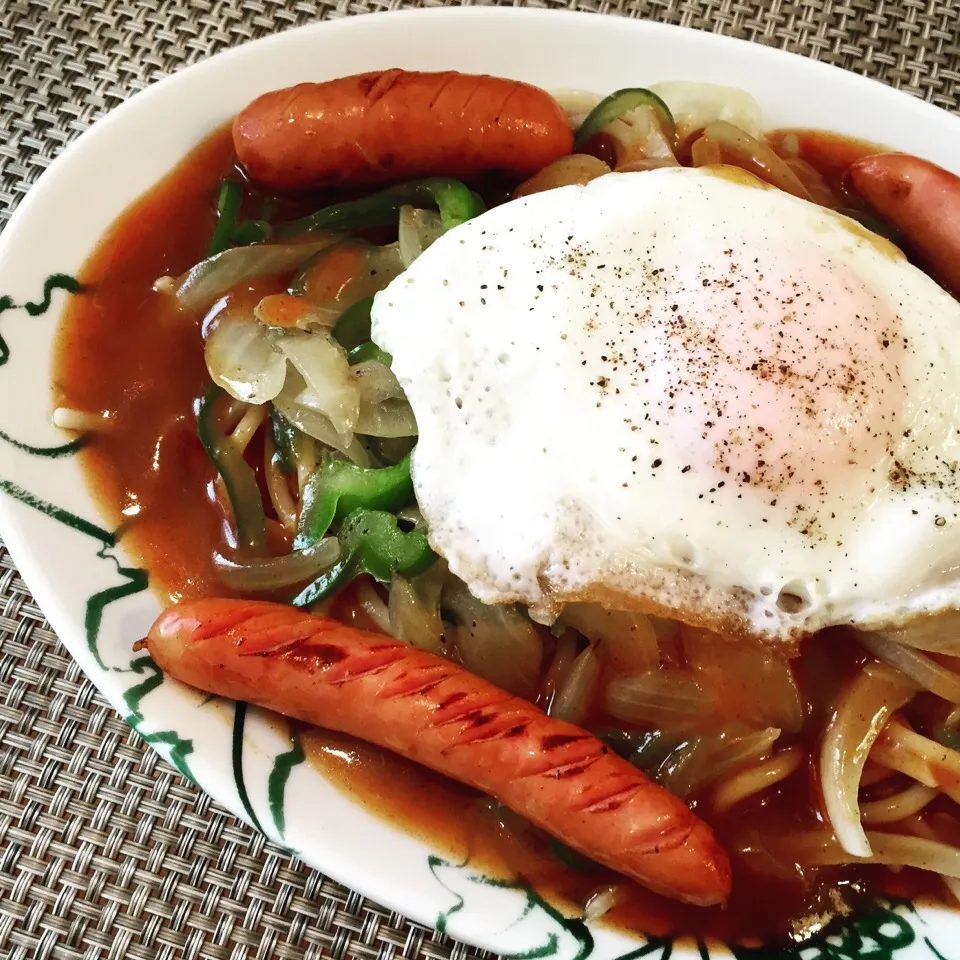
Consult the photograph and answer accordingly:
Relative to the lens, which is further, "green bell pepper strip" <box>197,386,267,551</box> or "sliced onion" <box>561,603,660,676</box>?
"green bell pepper strip" <box>197,386,267,551</box>

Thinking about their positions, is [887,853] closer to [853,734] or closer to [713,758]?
[853,734]

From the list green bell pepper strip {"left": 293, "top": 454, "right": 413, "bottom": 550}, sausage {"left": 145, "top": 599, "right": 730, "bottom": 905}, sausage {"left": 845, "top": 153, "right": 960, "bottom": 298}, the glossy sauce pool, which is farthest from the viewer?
sausage {"left": 845, "top": 153, "right": 960, "bottom": 298}

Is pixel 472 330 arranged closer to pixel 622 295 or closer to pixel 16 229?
pixel 622 295

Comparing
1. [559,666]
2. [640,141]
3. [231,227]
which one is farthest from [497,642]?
[640,141]

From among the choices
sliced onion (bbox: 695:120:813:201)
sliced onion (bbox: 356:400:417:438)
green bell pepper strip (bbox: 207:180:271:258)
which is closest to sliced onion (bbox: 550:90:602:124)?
sliced onion (bbox: 695:120:813:201)

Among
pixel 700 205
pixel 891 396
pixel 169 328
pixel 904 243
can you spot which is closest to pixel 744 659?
pixel 891 396

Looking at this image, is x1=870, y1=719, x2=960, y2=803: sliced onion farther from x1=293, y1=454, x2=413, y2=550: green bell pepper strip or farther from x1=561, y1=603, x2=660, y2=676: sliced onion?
x1=293, y1=454, x2=413, y2=550: green bell pepper strip

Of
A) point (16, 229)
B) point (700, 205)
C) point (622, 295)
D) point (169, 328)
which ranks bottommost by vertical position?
point (169, 328)
